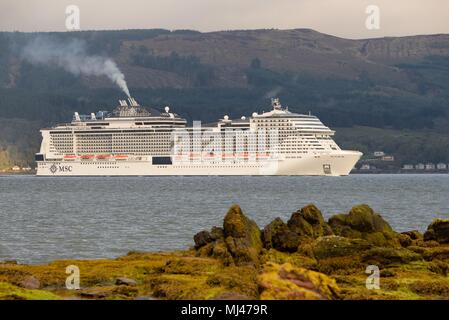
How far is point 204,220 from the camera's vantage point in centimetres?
6544

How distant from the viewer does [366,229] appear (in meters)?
38.2

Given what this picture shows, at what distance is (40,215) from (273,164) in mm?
105385

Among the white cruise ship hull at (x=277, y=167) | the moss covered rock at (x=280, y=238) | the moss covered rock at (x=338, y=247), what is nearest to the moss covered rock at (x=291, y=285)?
the moss covered rock at (x=338, y=247)

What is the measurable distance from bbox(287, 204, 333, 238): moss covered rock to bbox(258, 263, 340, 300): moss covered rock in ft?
41.1

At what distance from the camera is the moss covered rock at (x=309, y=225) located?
124 feet

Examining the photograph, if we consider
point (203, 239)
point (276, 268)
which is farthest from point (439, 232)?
point (276, 268)

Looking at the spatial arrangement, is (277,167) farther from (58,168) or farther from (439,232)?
(439,232)

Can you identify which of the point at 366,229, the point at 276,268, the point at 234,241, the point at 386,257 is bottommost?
the point at 276,268

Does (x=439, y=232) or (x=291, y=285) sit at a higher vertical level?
(x=439, y=232)

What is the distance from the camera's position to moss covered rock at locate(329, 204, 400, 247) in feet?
124

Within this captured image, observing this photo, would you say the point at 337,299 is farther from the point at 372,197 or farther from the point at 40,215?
the point at 372,197

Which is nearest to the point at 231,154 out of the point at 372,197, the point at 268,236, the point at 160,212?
the point at 372,197

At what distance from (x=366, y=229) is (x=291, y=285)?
14945 mm

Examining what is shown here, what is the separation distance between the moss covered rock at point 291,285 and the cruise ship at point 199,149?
491 feet
